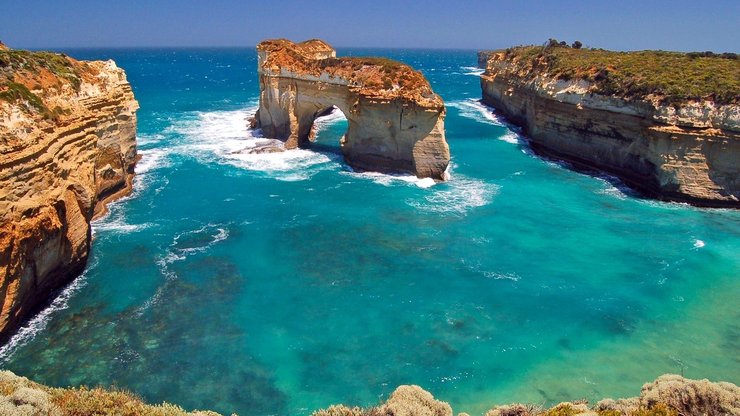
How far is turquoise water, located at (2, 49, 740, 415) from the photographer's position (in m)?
17.8

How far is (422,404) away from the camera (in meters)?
12.5

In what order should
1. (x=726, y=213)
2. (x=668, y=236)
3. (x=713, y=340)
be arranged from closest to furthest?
1. (x=713, y=340)
2. (x=668, y=236)
3. (x=726, y=213)

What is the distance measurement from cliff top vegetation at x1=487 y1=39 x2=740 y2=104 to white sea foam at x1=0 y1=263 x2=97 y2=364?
1557 inches

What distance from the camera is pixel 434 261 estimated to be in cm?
2597

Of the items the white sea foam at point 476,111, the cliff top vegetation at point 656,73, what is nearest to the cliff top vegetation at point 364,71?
the cliff top vegetation at point 656,73

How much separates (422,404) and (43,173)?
18.0m

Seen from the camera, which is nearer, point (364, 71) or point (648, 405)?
point (648, 405)

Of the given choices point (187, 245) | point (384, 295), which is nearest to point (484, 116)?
point (384, 295)

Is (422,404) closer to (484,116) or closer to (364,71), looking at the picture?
(364,71)

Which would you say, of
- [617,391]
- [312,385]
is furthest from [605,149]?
[312,385]

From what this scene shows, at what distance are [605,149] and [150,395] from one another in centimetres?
3900

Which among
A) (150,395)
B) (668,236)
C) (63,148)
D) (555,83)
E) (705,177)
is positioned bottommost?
(150,395)

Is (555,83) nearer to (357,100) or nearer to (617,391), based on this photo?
(357,100)

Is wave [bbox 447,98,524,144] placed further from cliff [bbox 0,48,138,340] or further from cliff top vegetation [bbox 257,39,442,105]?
cliff [bbox 0,48,138,340]
